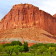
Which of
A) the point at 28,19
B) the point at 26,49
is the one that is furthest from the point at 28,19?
the point at 26,49

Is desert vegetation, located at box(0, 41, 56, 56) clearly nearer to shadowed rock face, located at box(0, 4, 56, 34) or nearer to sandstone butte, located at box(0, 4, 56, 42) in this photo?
sandstone butte, located at box(0, 4, 56, 42)

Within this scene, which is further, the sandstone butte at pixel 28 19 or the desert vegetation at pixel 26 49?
the sandstone butte at pixel 28 19

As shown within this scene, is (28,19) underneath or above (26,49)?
above

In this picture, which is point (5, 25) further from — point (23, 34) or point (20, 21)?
point (23, 34)

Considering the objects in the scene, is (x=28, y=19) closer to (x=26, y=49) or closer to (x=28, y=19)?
(x=28, y=19)

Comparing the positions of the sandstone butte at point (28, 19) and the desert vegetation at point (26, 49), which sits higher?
the sandstone butte at point (28, 19)

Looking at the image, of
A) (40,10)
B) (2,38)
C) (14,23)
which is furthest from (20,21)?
(2,38)

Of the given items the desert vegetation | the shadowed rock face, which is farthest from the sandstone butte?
the desert vegetation

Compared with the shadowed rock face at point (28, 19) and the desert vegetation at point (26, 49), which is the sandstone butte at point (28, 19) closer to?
the shadowed rock face at point (28, 19)

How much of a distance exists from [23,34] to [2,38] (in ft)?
44.6

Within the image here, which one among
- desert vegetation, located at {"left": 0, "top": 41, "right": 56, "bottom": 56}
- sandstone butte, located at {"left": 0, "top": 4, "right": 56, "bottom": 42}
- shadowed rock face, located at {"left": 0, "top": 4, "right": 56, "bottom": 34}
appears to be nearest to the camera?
desert vegetation, located at {"left": 0, "top": 41, "right": 56, "bottom": 56}

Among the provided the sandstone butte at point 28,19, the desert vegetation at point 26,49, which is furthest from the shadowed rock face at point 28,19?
the desert vegetation at point 26,49

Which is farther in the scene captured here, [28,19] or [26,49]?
[28,19]

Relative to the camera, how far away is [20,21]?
193 m
